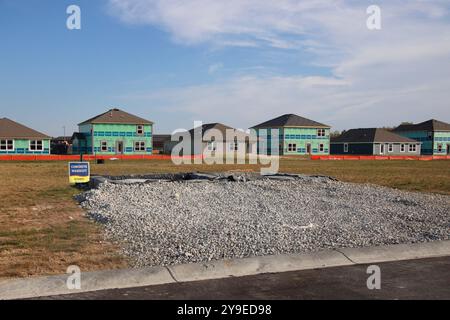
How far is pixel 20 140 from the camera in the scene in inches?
2378

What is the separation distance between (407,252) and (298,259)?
81.8 inches

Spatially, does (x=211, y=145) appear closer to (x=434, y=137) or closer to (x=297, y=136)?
(x=297, y=136)

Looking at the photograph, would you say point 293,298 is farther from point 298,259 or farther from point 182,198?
point 182,198

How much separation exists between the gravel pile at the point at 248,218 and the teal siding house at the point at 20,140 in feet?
168

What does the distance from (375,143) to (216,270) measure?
7838cm

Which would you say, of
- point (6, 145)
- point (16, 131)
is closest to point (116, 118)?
point (16, 131)

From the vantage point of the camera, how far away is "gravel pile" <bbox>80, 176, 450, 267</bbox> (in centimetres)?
752

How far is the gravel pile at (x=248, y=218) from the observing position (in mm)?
7523

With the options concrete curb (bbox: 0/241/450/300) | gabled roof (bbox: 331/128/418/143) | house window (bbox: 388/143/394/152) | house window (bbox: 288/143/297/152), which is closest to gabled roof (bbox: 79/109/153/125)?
house window (bbox: 288/143/297/152)

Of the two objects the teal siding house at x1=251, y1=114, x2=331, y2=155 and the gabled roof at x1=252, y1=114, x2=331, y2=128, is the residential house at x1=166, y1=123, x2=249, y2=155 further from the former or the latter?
the gabled roof at x1=252, y1=114, x2=331, y2=128

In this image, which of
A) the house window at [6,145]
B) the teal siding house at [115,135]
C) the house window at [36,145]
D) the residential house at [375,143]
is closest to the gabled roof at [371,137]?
the residential house at [375,143]

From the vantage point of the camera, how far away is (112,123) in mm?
66312

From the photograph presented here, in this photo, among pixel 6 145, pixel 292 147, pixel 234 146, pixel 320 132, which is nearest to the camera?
pixel 6 145

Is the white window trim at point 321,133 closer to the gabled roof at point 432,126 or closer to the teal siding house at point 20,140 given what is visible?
the gabled roof at point 432,126
